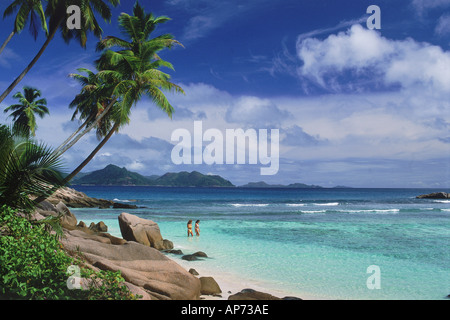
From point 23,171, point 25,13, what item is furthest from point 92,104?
point 23,171

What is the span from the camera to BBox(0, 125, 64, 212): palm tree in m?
7.82

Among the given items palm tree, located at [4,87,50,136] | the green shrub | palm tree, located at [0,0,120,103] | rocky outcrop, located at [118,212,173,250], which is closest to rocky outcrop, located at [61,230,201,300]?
the green shrub

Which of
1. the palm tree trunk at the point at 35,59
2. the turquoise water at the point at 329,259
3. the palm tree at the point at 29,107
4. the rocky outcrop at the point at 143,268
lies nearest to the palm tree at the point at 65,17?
the palm tree trunk at the point at 35,59

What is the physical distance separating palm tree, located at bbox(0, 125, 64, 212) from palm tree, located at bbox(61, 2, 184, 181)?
21.7 feet

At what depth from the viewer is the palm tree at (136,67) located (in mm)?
16031

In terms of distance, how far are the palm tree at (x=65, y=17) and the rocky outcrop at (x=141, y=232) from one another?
736 centimetres

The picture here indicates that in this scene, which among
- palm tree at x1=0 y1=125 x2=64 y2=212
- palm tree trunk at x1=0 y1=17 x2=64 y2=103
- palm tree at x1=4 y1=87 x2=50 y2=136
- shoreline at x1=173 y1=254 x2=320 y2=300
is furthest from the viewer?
palm tree at x1=4 y1=87 x2=50 y2=136

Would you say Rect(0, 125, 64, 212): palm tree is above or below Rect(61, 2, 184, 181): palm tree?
below

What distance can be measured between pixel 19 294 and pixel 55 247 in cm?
172

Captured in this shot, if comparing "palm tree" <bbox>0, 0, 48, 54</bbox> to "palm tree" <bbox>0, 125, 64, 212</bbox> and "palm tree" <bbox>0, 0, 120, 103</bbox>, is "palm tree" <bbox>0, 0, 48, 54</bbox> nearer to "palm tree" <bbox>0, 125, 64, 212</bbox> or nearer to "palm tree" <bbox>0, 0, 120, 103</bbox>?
"palm tree" <bbox>0, 0, 120, 103</bbox>

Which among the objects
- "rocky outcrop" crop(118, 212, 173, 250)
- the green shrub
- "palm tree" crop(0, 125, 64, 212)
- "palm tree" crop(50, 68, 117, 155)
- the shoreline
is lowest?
the shoreline

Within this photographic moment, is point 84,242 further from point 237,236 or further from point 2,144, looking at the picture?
point 237,236

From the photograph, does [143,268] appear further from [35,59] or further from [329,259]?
[35,59]
